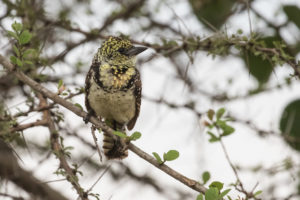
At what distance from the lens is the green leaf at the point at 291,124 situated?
316 cm

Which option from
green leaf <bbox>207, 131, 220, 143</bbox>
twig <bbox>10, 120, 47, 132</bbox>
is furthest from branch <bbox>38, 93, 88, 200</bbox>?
green leaf <bbox>207, 131, 220, 143</bbox>

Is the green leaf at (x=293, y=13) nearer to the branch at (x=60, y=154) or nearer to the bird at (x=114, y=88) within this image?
the bird at (x=114, y=88)

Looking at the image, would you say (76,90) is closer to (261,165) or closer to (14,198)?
(14,198)

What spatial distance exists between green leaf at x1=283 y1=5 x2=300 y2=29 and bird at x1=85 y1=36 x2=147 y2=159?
110 centimetres

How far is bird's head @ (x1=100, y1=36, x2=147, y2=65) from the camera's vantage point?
3.73 m

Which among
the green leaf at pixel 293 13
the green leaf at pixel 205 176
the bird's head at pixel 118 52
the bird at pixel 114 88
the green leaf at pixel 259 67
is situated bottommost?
the green leaf at pixel 205 176

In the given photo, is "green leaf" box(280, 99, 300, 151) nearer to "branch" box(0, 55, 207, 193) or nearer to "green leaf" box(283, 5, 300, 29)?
"green leaf" box(283, 5, 300, 29)

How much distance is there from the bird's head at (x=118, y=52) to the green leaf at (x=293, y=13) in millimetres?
1217

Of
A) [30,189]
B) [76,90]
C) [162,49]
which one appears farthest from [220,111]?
[30,189]

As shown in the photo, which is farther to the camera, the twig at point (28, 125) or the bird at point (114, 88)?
the bird at point (114, 88)

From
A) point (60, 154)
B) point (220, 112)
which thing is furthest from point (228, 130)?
point (60, 154)

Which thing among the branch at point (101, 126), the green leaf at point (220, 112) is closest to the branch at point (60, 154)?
the branch at point (101, 126)

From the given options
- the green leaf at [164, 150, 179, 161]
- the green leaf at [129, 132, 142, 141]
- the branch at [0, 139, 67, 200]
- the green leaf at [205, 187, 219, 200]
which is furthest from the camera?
the branch at [0, 139, 67, 200]

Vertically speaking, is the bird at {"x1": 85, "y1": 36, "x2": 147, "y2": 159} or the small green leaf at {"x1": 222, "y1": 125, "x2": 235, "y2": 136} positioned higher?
the bird at {"x1": 85, "y1": 36, "x2": 147, "y2": 159}
